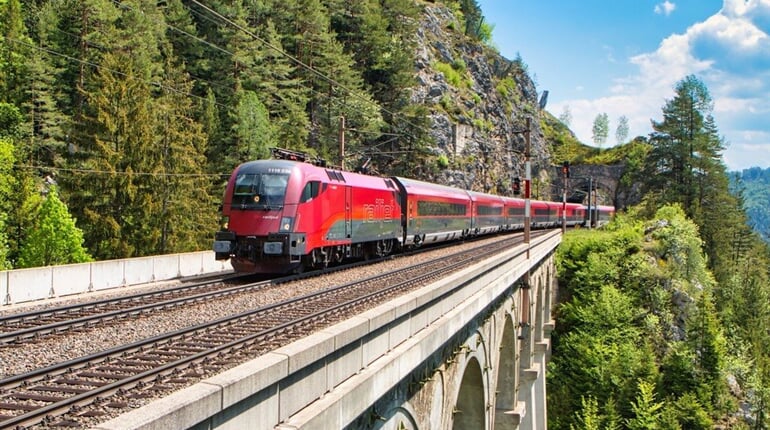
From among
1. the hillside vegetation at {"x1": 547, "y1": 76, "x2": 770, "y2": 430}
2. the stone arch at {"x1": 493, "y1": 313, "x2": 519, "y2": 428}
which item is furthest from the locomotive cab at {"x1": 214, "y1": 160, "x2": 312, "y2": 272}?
the hillside vegetation at {"x1": 547, "y1": 76, "x2": 770, "y2": 430}

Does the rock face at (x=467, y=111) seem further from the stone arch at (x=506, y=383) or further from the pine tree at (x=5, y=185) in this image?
the pine tree at (x=5, y=185)

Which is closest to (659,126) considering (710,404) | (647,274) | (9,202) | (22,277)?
(647,274)

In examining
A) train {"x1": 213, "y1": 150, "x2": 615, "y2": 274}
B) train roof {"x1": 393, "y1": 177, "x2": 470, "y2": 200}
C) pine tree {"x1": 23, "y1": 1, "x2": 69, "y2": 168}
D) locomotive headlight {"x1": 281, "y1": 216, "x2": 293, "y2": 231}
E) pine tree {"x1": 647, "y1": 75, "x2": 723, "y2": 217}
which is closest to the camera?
locomotive headlight {"x1": 281, "y1": 216, "x2": 293, "y2": 231}

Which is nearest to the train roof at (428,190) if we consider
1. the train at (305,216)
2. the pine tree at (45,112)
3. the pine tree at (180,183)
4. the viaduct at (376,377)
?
the train at (305,216)

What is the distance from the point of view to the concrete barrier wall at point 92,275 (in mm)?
11820

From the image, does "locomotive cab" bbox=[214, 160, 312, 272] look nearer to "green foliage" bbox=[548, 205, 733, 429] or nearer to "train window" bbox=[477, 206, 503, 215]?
"green foliage" bbox=[548, 205, 733, 429]

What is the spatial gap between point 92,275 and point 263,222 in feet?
13.8

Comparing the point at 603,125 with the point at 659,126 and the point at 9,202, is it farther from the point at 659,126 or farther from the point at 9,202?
the point at 9,202

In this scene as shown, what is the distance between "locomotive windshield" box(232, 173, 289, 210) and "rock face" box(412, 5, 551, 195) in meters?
46.7

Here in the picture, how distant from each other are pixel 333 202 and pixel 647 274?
29.3 m

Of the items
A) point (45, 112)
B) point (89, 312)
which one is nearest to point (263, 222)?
point (89, 312)

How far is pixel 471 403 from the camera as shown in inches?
611

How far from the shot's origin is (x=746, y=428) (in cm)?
2933

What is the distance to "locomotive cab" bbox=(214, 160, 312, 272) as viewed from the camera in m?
15.1
